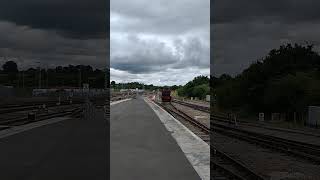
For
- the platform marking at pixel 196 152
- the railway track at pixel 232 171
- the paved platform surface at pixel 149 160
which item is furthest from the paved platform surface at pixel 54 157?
the railway track at pixel 232 171

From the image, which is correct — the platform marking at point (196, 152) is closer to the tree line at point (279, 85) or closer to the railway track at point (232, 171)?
the railway track at point (232, 171)

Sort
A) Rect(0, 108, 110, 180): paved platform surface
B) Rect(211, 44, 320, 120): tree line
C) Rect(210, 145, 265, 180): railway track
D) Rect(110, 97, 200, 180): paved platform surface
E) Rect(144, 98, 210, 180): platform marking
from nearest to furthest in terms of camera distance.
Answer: Rect(0, 108, 110, 180): paved platform surface → Rect(110, 97, 200, 180): paved platform surface → Rect(210, 145, 265, 180): railway track → Rect(144, 98, 210, 180): platform marking → Rect(211, 44, 320, 120): tree line

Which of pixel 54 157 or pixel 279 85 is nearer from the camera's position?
pixel 54 157

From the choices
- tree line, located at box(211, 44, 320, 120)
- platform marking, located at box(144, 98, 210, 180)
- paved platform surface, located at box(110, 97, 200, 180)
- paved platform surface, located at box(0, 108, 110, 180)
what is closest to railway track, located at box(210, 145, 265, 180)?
platform marking, located at box(144, 98, 210, 180)

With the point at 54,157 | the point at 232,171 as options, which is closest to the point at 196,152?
the point at 232,171

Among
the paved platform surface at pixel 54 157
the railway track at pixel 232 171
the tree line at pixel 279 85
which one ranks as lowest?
the railway track at pixel 232 171

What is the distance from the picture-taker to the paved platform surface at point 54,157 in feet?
38.6

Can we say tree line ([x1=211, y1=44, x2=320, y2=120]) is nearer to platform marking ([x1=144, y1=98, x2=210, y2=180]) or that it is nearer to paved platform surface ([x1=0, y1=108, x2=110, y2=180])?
platform marking ([x1=144, y1=98, x2=210, y2=180])

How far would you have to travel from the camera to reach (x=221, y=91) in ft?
223

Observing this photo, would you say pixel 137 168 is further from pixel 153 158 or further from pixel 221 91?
pixel 221 91

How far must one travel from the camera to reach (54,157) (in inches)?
587

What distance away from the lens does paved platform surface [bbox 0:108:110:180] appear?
1176 centimetres

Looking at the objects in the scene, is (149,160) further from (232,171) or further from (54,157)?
(54,157)

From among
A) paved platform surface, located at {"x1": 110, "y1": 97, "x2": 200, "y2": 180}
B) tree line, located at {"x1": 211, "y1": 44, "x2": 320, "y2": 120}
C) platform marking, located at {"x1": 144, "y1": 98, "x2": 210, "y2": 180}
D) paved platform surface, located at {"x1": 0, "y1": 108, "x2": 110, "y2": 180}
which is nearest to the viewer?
paved platform surface, located at {"x1": 0, "y1": 108, "x2": 110, "y2": 180}
